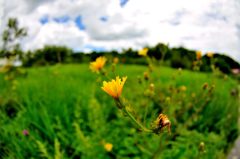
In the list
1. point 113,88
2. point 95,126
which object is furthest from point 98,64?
point 95,126

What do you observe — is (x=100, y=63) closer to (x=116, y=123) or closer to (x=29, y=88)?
(x=116, y=123)

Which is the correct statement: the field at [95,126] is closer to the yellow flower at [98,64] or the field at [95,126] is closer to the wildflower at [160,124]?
the yellow flower at [98,64]

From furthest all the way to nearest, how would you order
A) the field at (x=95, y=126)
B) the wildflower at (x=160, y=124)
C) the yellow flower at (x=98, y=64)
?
the field at (x=95, y=126)
the yellow flower at (x=98, y=64)
the wildflower at (x=160, y=124)

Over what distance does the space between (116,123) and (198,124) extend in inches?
54.1

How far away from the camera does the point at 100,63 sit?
1694 millimetres

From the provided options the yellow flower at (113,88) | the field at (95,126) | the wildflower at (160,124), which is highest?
the yellow flower at (113,88)

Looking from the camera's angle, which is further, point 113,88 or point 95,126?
point 95,126

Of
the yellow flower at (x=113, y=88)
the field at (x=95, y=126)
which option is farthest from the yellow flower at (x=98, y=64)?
the yellow flower at (x=113, y=88)

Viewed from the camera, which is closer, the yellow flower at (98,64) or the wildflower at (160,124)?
the wildflower at (160,124)

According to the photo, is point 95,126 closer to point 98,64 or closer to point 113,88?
point 98,64

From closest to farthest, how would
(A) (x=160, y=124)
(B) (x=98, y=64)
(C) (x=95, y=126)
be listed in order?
(A) (x=160, y=124) → (B) (x=98, y=64) → (C) (x=95, y=126)

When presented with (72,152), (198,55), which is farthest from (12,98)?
(198,55)

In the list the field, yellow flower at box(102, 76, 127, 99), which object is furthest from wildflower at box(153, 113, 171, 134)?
the field

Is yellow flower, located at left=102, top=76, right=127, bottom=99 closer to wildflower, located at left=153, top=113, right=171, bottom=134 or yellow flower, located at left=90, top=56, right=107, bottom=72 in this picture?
wildflower, located at left=153, top=113, right=171, bottom=134
